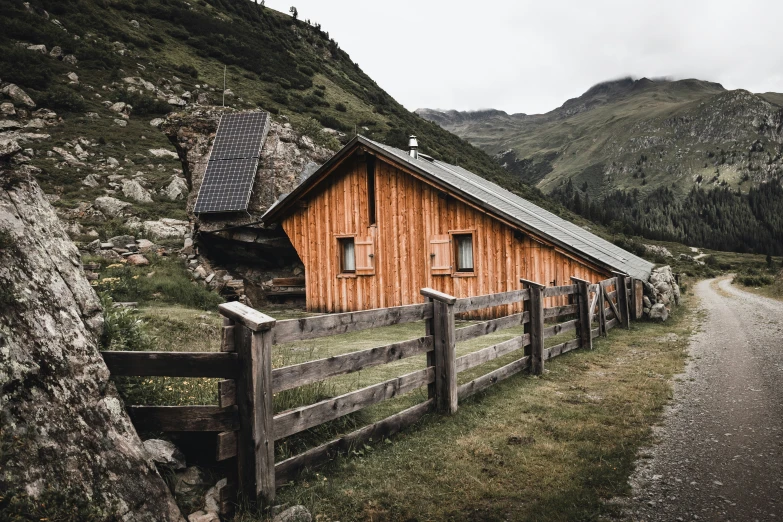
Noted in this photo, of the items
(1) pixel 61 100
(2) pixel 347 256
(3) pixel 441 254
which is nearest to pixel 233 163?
(2) pixel 347 256

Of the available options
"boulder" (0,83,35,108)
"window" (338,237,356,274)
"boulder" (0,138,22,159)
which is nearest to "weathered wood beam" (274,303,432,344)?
"boulder" (0,138,22,159)

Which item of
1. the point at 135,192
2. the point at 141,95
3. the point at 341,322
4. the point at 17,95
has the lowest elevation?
the point at 341,322

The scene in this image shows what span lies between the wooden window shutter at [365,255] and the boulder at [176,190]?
11636mm

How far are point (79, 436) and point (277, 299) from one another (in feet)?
53.7

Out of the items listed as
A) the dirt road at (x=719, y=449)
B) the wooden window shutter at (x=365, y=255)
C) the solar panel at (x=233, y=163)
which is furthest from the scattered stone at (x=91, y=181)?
the dirt road at (x=719, y=449)

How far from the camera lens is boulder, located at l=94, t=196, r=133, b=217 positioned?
63.5 feet

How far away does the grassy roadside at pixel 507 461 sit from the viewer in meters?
3.85

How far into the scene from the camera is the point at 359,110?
53344mm

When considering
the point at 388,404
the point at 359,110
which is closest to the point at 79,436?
the point at 388,404

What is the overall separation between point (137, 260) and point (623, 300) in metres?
15.2

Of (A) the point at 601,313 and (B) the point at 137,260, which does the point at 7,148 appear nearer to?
(A) the point at 601,313

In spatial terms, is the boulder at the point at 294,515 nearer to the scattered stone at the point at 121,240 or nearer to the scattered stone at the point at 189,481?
the scattered stone at the point at 189,481

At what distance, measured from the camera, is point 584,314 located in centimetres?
1057

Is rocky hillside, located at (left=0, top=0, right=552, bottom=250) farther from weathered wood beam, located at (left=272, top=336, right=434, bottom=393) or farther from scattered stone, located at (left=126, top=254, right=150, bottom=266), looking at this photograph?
weathered wood beam, located at (left=272, top=336, right=434, bottom=393)
